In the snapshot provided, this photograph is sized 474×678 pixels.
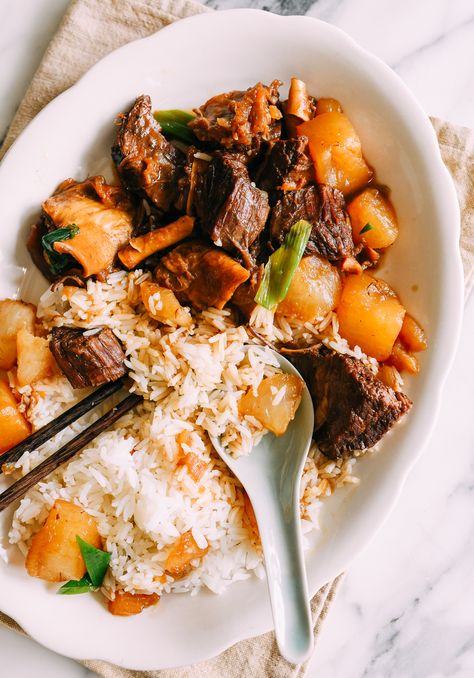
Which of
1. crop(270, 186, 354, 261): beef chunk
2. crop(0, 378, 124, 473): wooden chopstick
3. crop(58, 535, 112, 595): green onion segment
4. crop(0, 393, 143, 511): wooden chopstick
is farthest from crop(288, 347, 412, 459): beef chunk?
crop(58, 535, 112, 595): green onion segment

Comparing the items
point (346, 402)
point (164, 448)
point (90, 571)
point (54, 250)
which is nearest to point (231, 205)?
point (54, 250)

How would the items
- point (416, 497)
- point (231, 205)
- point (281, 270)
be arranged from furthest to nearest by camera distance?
point (416, 497) → point (281, 270) → point (231, 205)

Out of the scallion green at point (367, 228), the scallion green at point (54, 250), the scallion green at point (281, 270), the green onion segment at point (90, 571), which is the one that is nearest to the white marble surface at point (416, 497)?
the scallion green at point (367, 228)

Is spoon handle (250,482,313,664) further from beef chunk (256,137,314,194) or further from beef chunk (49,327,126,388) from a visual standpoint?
beef chunk (256,137,314,194)

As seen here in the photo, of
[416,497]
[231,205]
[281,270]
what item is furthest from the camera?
[416,497]

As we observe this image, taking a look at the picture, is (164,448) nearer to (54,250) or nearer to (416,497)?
(54,250)

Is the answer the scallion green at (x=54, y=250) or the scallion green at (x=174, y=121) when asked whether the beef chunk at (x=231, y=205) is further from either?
the scallion green at (x=54, y=250)
